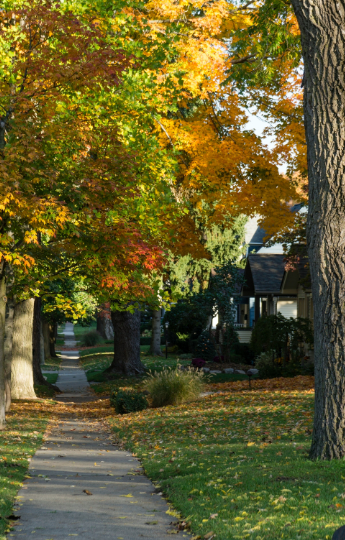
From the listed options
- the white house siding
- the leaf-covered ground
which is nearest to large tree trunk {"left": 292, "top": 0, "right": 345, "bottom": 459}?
the leaf-covered ground

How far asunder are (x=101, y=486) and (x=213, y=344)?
21.7 m

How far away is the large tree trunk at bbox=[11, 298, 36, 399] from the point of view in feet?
63.5

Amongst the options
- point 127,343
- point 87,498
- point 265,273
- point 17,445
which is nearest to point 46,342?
point 265,273

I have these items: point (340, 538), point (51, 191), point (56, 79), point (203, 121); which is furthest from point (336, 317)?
point (203, 121)

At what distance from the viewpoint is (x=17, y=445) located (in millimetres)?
11117

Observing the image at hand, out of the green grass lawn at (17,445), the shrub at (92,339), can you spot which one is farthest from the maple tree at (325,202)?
the shrub at (92,339)

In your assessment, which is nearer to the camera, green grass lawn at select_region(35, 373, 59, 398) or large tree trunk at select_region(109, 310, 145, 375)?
green grass lawn at select_region(35, 373, 59, 398)

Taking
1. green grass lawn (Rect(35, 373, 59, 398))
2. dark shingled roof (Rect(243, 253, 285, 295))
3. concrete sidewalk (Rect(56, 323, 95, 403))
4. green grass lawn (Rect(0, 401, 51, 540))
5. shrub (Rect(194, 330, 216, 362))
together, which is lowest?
concrete sidewalk (Rect(56, 323, 95, 403))

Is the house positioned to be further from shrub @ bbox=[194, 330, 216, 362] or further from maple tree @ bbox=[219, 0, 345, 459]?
maple tree @ bbox=[219, 0, 345, 459]

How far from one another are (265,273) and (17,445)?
2649cm

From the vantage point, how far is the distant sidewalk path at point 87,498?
19.8ft

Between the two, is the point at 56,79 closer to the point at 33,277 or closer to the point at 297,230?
the point at 33,277

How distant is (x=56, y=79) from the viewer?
11.0m

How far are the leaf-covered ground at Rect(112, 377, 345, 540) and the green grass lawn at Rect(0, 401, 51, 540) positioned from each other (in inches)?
69.2
